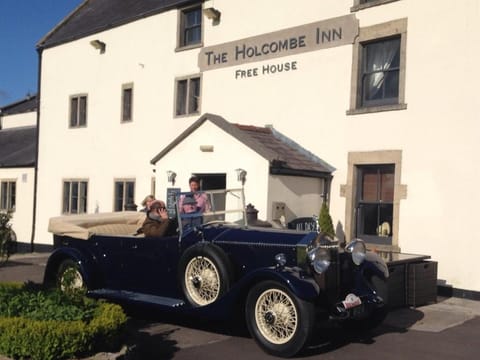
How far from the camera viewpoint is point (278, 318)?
6.06 meters

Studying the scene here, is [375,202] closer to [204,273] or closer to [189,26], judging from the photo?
[204,273]

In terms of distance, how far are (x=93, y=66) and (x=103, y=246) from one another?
11.2 meters

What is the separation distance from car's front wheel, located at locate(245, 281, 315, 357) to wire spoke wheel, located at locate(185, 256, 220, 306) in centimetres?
61

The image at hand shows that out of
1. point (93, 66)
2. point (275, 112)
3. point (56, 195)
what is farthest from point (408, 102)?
point (56, 195)

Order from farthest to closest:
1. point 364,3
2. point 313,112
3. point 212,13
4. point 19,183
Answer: point 19,183 < point 212,13 < point 313,112 < point 364,3

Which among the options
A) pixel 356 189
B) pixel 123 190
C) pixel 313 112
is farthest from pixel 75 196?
pixel 356 189

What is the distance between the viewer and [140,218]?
30.1ft

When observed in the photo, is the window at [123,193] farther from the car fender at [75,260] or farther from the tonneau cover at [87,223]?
the car fender at [75,260]

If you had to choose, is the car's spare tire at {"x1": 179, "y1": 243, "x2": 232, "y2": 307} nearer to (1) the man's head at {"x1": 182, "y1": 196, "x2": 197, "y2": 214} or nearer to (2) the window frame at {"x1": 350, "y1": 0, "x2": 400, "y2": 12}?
(1) the man's head at {"x1": 182, "y1": 196, "x2": 197, "y2": 214}

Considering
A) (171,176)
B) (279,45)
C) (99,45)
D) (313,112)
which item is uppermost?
(99,45)

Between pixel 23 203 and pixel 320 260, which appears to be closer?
pixel 320 260

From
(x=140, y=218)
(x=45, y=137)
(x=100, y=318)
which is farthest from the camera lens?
(x=45, y=137)

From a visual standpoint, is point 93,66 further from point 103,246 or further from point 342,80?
point 103,246

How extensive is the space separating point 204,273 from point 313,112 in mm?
6537
